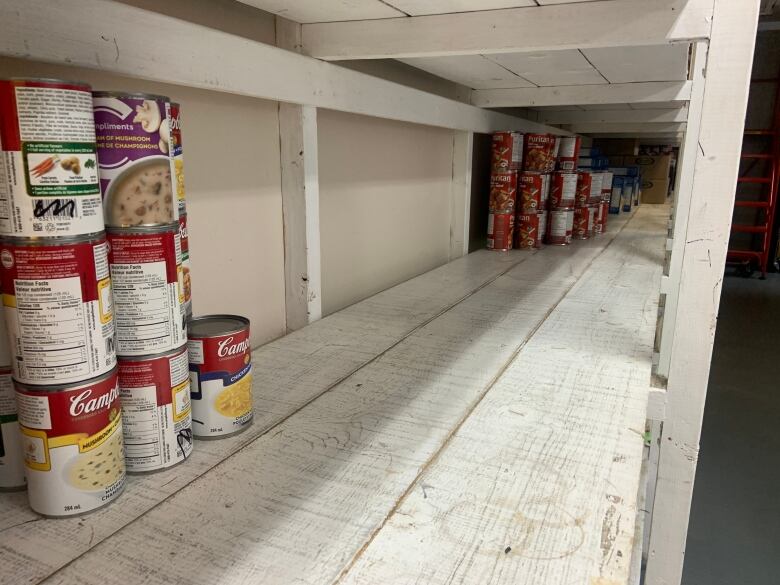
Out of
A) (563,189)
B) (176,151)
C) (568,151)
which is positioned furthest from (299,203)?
(568,151)

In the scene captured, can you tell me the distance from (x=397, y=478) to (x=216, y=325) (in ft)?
1.39

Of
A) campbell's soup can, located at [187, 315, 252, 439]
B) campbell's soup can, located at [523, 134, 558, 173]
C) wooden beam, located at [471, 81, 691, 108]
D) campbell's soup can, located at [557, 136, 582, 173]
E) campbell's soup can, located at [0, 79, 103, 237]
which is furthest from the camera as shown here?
campbell's soup can, located at [557, 136, 582, 173]

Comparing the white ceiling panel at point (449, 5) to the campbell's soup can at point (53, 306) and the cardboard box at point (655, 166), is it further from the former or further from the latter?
the cardboard box at point (655, 166)

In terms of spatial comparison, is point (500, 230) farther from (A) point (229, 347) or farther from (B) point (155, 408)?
(B) point (155, 408)

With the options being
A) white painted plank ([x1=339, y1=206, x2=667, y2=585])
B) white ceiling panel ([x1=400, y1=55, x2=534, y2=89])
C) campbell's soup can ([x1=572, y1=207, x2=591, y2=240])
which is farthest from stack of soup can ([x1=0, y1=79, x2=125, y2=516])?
campbell's soup can ([x1=572, y1=207, x2=591, y2=240])

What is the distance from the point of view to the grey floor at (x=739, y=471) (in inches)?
88.4

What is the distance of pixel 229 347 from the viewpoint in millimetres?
977

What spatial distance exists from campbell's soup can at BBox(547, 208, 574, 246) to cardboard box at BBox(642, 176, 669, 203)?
149 inches

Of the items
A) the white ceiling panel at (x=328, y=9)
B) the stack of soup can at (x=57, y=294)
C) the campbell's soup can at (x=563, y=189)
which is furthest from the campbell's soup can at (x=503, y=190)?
the stack of soup can at (x=57, y=294)

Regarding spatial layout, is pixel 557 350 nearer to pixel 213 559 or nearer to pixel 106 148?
pixel 213 559

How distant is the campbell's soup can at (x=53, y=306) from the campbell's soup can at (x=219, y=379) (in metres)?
0.21

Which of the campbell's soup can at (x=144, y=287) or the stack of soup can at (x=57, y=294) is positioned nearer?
the stack of soup can at (x=57, y=294)

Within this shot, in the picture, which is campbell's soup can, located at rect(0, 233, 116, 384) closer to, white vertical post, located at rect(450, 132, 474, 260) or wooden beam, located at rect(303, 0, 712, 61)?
wooden beam, located at rect(303, 0, 712, 61)

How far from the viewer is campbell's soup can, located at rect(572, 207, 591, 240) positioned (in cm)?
363
